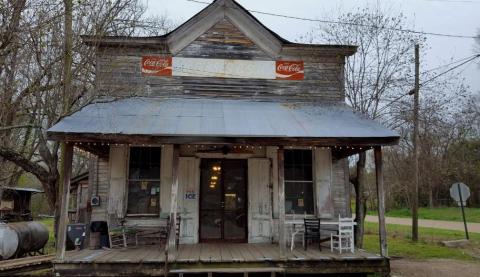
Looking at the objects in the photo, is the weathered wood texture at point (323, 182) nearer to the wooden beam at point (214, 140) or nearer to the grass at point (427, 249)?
the wooden beam at point (214, 140)

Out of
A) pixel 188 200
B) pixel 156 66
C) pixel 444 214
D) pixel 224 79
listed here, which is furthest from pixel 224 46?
pixel 444 214

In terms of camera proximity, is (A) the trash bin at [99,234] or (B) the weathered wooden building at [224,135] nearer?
(B) the weathered wooden building at [224,135]

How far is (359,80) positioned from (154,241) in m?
7.64

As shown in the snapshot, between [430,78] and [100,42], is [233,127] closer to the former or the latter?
[100,42]

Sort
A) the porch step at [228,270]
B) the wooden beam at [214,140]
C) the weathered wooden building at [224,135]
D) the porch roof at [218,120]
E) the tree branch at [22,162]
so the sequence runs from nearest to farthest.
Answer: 1. the porch step at [228,270]
2. the wooden beam at [214,140]
3. the porch roof at [218,120]
4. the weathered wooden building at [224,135]
5. the tree branch at [22,162]

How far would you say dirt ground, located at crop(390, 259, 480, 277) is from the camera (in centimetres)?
923

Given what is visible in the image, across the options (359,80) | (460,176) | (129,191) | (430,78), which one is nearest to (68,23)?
(129,191)

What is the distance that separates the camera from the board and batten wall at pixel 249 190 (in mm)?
9789

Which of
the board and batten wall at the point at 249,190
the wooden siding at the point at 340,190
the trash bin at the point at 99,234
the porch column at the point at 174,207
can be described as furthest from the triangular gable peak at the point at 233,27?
the trash bin at the point at 99,234

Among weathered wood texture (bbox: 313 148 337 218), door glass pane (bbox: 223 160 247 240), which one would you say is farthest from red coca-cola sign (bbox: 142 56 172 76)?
weathered wood texture (bbox: 313 148 337 218)

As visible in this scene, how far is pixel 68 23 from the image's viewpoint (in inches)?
362

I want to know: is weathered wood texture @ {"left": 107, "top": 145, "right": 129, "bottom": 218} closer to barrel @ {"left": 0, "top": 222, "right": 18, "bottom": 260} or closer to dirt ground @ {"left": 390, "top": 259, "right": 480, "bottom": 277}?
barrel @ {"left": 0, "top": 222, "right": 18, "bottom": 260}

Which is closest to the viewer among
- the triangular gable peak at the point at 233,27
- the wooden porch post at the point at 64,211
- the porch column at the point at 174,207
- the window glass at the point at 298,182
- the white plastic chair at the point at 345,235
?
the wooden porch post at the point at 64,211

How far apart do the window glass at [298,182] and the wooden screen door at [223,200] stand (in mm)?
1117
